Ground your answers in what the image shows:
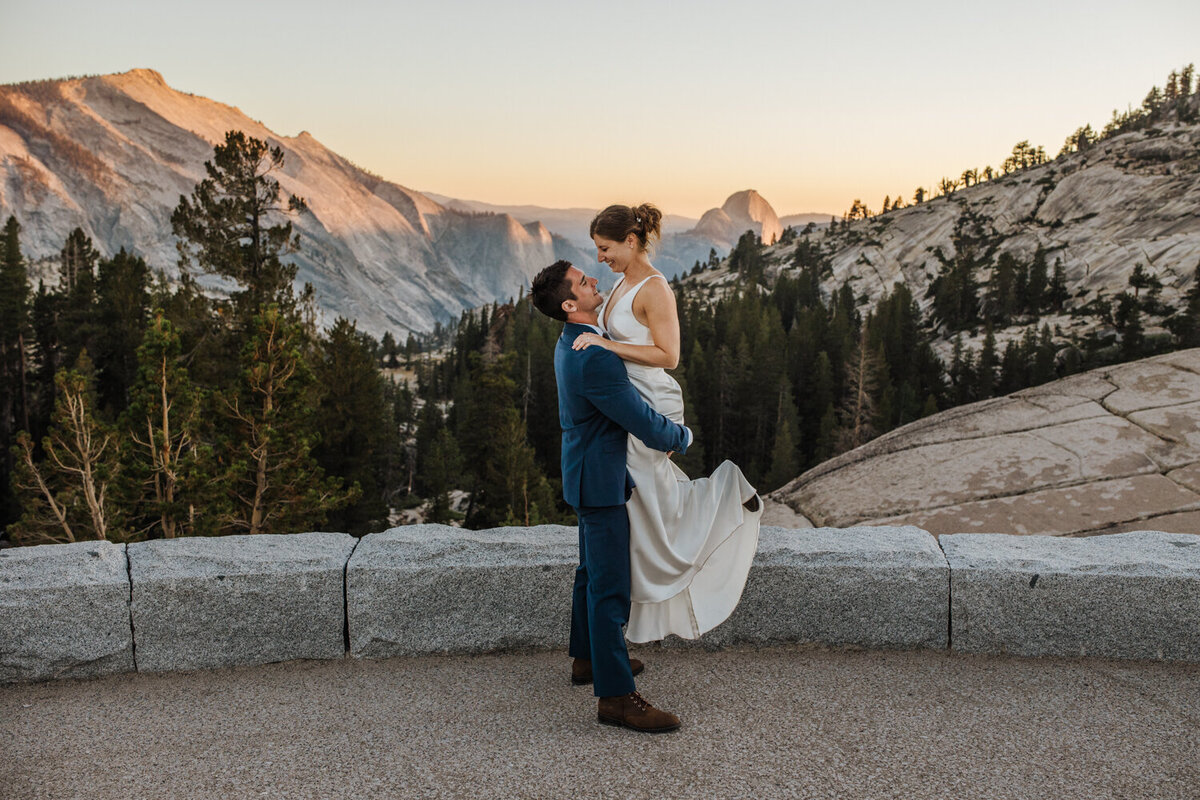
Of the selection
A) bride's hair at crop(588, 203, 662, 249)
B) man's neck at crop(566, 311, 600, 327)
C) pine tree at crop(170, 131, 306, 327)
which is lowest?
man's neck at crop(566, 311, 600, 327)

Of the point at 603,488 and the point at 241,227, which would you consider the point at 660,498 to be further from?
the point at 241,227

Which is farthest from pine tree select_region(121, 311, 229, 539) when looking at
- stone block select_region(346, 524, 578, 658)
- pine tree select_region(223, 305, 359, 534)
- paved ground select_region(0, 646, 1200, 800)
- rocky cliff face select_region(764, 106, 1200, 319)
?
rocky cliff face select_region(764, 106, 1200, 319)

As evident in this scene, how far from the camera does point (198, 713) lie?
4.35 metres

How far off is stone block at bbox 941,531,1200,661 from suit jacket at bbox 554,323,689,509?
214 centimetres

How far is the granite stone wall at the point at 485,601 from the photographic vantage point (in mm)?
4742

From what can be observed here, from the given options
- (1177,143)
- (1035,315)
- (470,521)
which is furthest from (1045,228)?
(470,521)

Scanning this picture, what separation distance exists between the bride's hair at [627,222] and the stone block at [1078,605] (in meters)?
2.65

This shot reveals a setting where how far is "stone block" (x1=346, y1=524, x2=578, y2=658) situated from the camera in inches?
196

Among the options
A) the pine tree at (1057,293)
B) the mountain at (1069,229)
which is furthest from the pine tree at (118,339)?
the pine tree at (1057,293)

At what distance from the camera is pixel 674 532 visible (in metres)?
4.34

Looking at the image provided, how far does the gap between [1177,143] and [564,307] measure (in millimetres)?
143683

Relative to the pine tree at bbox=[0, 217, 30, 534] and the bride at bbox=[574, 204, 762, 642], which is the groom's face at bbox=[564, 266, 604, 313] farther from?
the pine tree at bbox=[0, 217, 30, 534]

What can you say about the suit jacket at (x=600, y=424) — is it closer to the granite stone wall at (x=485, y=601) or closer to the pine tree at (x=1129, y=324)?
the granite stone wall at (x=485, y=601)

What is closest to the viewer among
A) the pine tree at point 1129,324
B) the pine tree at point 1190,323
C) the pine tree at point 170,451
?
the pine tree at point 170,451
